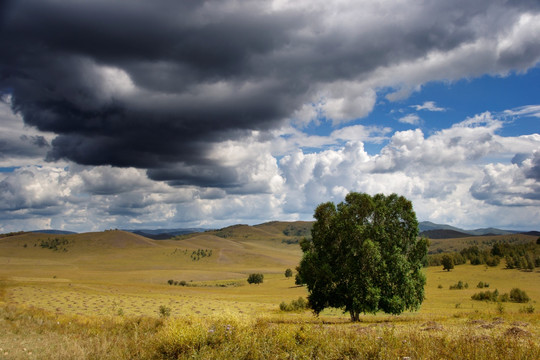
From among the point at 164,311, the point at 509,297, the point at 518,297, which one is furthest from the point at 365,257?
the point at 509,297

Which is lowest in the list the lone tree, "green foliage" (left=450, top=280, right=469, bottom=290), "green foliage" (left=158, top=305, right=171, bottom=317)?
"green foliage" (left=450, top=280, right=469, bottom=290)

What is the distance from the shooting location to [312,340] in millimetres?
10992

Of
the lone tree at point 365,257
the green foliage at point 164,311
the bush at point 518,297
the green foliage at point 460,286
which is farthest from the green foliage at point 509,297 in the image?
the green foliage at point 164,311

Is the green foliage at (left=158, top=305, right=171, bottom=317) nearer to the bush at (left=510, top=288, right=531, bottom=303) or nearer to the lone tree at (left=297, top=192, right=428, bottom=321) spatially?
the lone tree at (left=297, top=192, right=428, bottom=321)

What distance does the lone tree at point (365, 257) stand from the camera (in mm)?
28656

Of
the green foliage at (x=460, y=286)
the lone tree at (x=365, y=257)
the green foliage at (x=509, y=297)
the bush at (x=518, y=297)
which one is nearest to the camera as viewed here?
the lone tree at (x=365, y=257)

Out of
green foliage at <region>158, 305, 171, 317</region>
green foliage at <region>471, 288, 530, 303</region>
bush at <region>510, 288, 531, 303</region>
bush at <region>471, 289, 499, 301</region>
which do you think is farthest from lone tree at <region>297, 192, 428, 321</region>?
bush at <region>510, 288, 531, 303</region>

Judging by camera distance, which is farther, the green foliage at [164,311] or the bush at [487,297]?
the bush at [487,297]

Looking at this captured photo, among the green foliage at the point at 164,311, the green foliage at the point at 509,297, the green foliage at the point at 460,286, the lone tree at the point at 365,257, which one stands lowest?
the green foliage at the point at 460,286

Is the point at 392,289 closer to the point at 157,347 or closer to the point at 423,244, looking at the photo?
the point at 423,244

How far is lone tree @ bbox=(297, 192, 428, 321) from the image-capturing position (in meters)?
28.7

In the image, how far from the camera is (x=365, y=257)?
28.7m

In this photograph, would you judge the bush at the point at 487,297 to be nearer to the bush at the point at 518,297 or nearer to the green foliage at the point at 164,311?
the bush at the point at 518,297

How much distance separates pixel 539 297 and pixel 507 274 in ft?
120
